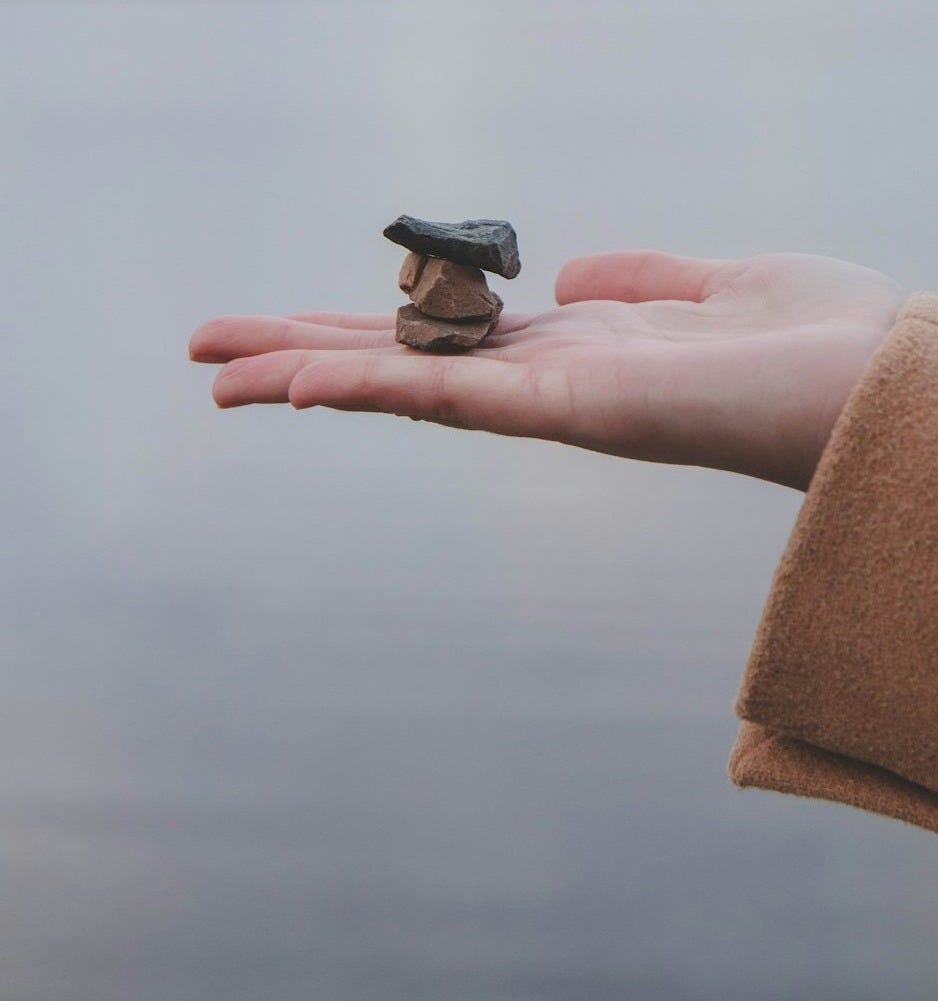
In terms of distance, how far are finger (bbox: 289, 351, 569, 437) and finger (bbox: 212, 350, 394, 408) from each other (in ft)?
0.27

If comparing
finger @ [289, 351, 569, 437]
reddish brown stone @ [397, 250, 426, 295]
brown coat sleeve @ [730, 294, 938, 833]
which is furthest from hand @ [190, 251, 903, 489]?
brown coat sleeve @ [730, 294, 938, 833]

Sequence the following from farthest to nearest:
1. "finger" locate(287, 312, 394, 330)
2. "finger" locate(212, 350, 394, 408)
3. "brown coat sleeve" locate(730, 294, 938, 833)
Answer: "finger" locate(287, 312, 394, 330), "finger" locate(212, 350, 394, 408), "brown coat sleeve" locate(730, 294, 938, 833)

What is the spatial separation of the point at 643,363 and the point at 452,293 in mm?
735

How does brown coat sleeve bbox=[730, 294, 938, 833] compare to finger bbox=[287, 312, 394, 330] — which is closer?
brown coat sleeve bbox=[730, 294, 938, 833]

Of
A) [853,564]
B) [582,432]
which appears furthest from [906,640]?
[582,432]

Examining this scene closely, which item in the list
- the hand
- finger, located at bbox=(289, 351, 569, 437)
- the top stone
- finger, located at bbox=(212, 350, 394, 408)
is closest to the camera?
the hand

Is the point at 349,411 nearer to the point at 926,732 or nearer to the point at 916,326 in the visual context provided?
the point at 916,326

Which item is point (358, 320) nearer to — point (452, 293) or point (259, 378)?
point (452, 293)

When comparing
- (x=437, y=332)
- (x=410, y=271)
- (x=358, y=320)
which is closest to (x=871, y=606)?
(x=437, y=332)

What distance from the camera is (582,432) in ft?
5.88

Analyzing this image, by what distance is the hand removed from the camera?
1636 mm

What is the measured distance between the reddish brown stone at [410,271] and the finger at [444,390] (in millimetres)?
500

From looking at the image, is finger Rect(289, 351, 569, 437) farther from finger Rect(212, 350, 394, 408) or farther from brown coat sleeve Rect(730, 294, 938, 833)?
brown coat sleeve Rect(730, 294, 938, 833)

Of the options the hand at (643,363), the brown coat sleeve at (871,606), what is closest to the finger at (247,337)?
the hand at (643,363)
